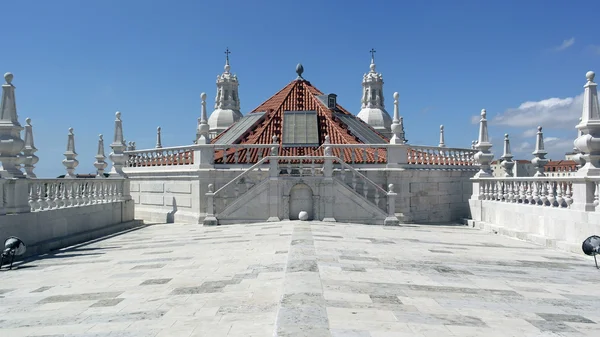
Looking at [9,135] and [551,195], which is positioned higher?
[9,135]

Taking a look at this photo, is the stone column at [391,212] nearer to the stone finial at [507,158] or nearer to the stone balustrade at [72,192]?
the stone balustrade at [72,192]

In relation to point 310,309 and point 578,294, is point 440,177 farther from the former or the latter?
point 310,309

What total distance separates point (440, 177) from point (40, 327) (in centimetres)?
1762

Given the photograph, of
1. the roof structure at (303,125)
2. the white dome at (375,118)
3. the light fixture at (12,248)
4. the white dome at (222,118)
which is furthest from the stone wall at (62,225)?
the white dome at (375,118)

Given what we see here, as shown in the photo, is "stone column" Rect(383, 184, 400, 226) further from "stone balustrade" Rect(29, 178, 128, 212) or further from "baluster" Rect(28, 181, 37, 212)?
"baluster" Rect(28, 181, 37, 212)

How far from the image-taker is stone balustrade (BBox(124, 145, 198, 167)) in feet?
69.2

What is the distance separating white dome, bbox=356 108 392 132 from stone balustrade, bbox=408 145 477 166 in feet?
110

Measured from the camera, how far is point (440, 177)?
2108 centimetres

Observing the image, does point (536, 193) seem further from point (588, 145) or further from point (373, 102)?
point (373, 102)

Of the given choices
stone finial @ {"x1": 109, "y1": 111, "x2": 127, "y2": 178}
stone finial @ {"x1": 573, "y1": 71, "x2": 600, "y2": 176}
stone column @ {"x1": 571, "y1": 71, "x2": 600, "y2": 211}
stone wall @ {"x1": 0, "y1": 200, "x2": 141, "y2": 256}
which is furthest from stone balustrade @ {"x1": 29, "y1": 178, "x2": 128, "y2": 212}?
stone finial @ {"x1": 573, "y1": 71, "x2": 600, "y2": 176}

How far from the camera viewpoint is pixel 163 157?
2350 centimetres

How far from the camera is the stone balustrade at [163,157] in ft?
69.2

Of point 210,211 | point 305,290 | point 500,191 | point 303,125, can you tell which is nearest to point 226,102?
point 303,125

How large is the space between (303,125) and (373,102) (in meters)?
34.4
